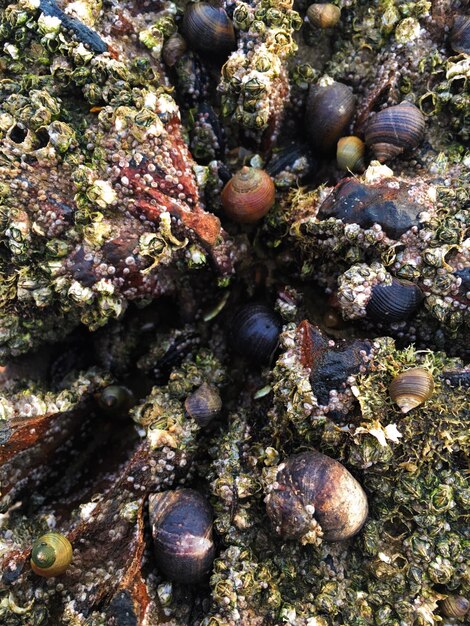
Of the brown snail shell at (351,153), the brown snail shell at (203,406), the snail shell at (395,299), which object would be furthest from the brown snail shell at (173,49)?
the brown snail shell at (203,406)

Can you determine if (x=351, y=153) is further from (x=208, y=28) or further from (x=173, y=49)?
(x=173, y=49)

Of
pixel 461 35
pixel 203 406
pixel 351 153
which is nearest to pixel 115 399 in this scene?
pixel 203 406

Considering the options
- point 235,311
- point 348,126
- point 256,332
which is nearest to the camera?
point 256,332

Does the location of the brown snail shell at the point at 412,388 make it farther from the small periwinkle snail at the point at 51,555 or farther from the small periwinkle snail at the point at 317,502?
the small periwinkle snail at the point at 51,555

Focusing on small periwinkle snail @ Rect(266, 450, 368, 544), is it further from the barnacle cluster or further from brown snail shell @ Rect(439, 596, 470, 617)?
brown snail shell @ Rect(439, 596, 470, 617)

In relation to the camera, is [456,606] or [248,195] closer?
[456,606]

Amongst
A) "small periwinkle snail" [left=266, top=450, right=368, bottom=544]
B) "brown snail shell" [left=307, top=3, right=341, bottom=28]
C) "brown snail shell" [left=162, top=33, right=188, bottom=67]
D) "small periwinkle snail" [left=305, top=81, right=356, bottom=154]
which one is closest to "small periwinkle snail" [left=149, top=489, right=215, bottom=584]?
"small periwinkle snail" [left=266, top=450, right=368, bottom=544]

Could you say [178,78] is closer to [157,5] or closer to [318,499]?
[157,5]
